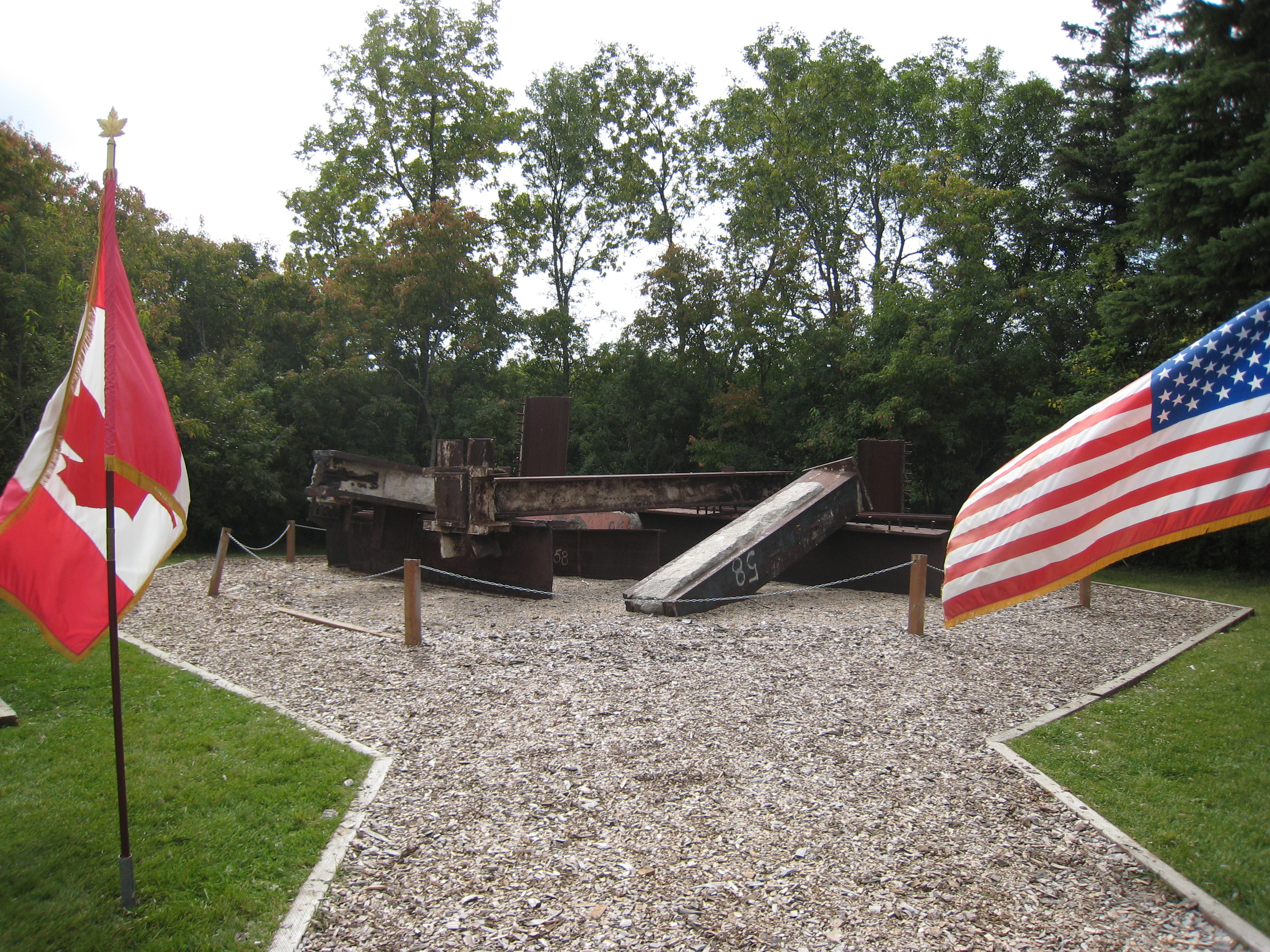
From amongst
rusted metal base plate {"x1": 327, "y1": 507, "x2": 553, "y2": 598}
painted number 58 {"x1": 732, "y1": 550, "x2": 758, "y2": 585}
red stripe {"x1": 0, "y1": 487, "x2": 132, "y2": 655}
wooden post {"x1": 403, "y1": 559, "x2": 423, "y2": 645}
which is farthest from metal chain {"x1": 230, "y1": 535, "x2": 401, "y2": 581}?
red stripe {"x1": 0, "y1": 487, "x2": 132, "y2": 655}

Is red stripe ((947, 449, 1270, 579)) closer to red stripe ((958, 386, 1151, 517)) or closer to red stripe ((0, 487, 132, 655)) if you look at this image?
red stripe ((958, 386, 1151, 517))

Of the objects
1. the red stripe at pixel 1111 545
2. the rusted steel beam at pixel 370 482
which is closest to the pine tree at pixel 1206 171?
the red stripe at pixel 1111 545

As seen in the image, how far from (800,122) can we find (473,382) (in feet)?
40.6

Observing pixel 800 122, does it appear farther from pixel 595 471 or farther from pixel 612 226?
pixel 595 471

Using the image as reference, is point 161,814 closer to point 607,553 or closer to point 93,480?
point 93,480

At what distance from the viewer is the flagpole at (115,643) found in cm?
320

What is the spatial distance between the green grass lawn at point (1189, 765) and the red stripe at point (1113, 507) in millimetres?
1511

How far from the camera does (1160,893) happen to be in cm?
344

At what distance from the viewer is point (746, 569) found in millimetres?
9852

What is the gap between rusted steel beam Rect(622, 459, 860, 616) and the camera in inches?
364

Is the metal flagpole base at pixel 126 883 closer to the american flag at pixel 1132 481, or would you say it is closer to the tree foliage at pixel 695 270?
the american flag at pixel 1132 481

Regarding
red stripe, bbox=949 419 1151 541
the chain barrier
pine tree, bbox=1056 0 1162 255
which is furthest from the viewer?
pine tree, bbox=1056 0 1162 255

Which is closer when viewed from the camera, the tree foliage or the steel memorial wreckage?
the steel memorial wreckage

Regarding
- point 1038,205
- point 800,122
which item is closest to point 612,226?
point 800,122
